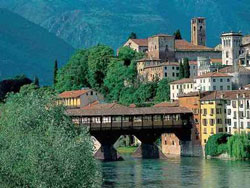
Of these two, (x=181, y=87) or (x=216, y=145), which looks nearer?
(x=216, y=145)

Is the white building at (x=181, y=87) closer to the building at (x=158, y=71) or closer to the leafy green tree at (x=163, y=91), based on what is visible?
the leafy green tree at (x=163, y=91)

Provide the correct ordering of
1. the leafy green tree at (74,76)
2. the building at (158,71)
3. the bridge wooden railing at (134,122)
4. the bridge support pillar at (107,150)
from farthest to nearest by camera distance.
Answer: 1. the leafy green tree at (74,76)
2. the building at (158,71)
3. the bridge wooden railing at (134,122)
4. the bridge support pillar at (107,150)

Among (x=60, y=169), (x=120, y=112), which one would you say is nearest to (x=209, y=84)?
(x=120, y=112)

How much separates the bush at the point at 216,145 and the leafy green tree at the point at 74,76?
160 ft

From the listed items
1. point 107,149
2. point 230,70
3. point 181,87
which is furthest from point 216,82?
point 107,149

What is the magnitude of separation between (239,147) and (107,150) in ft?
38.4

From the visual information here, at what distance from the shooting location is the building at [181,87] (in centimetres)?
10612

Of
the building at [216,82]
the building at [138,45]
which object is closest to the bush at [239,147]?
the building at [216,82]

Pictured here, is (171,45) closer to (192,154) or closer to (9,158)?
(192,154)

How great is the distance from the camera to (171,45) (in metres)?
132

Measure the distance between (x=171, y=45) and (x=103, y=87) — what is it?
14.3m

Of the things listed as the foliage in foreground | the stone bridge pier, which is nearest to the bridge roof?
the stone bridge pier

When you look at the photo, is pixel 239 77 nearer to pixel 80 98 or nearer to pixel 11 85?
Answer: pixel 80 98

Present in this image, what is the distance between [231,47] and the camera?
128 m
